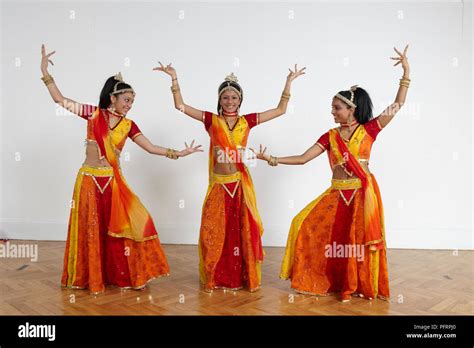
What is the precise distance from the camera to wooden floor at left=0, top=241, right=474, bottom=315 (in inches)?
112

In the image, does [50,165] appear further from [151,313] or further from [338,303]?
[338,303]

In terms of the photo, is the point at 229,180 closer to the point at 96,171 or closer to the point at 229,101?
the point at 229,101

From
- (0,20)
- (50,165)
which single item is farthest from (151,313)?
(0,20)

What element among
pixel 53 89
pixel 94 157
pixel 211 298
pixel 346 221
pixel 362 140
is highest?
pixel 53 89

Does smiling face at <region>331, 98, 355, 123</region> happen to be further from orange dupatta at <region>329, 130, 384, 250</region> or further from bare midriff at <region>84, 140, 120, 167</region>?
bare midriff at <region>84, 140, 120, 167</region>

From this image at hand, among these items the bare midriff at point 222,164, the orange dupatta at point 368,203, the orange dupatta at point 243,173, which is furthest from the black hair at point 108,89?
the orange dupatta at point 368,203

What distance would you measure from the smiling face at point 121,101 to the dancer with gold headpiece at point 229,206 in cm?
34

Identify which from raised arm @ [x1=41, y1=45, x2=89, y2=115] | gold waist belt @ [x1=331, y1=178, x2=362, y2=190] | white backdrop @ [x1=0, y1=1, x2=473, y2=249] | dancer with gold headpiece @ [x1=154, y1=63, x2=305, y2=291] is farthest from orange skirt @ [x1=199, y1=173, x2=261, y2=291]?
white backdrop @ [x1=0, y1=1, x2=473, y2=249]

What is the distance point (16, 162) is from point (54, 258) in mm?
1755

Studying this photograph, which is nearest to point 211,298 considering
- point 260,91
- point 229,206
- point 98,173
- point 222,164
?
point 229,206

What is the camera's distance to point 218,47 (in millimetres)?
5203

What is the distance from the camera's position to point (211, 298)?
3.09 m

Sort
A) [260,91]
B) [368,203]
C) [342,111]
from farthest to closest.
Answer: [260,91], [342,111], [368,203]

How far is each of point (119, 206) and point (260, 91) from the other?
2.62m
